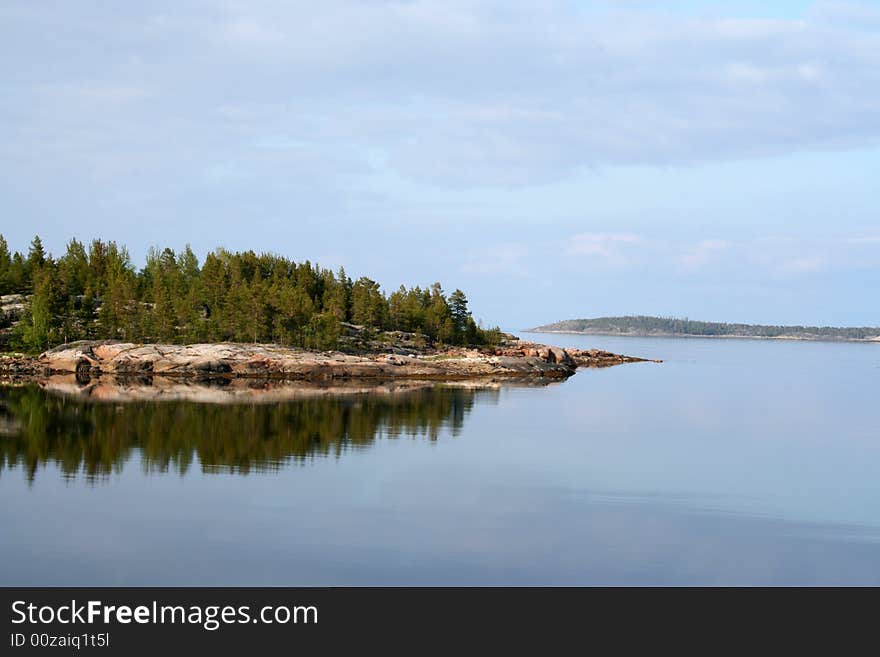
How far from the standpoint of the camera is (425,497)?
129 feet

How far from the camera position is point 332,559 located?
28.7 m

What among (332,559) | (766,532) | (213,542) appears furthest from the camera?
(766,532)

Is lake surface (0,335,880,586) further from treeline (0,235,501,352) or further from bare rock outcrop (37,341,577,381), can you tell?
treeline (0,235,501,352)

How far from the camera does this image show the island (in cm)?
11738

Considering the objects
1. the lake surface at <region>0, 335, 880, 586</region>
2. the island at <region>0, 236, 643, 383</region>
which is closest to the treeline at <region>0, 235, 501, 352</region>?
the island at <region>0, 236, 643, 383</region>

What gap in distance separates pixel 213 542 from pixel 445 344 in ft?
412

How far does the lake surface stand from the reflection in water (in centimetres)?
30

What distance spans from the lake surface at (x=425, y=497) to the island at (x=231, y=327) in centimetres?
4363

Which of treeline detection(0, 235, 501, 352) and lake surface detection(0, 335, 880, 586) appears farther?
treeline detection(0, 235, 501, 352)

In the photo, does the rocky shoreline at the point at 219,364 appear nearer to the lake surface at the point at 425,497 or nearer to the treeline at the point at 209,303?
the treeline at the point at 209,303
